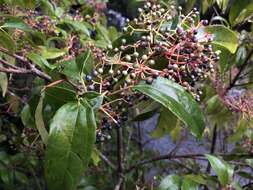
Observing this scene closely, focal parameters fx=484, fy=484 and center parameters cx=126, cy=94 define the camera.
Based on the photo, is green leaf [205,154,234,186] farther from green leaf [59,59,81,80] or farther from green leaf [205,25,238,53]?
green leaf [59,59,81,80]

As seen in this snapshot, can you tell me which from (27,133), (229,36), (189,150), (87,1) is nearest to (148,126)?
(189,150)

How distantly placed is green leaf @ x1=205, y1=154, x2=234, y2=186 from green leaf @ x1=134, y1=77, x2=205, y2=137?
0.38 meters

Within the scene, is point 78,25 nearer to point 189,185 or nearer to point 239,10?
point 239,10

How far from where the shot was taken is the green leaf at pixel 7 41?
0.93 meters

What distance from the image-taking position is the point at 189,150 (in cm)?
294

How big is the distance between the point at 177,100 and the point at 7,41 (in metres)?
0.38

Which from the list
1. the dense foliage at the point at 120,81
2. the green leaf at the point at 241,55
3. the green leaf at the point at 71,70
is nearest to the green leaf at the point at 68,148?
the dense foliage at the point at 120,81

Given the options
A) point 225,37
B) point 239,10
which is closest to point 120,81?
point 225,37

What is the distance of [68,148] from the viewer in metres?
0.68

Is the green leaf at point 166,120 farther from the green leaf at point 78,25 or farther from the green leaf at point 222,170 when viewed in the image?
the green leaf at point 78,25

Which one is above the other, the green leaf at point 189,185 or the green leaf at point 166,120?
the green leaf at point 166,120

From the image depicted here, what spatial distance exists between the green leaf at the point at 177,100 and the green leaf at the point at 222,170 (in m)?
0.38

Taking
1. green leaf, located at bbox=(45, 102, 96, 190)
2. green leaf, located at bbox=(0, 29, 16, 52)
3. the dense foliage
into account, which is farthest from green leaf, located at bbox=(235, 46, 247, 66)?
green leaf, located at bbox=(45, 102, 96, 190)

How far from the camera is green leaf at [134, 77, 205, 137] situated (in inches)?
28.5
